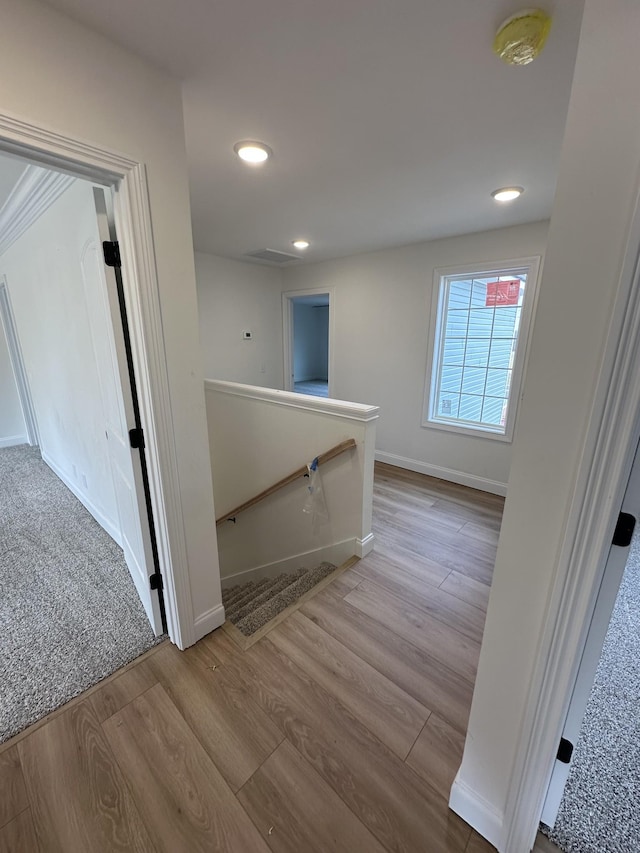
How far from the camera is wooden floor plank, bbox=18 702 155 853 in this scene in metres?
1.04

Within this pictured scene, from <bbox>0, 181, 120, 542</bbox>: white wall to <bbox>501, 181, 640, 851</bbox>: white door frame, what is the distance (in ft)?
5.68

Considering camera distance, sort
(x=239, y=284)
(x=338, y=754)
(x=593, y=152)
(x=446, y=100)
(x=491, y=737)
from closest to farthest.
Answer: (x=593, y=152), (x=491, y=737), (x=338, y=754), (x=446, y=100), (x=239, y=284)

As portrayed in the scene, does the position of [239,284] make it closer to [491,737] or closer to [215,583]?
[215,583]

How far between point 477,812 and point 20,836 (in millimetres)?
1406

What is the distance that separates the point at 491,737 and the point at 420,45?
2159 mm

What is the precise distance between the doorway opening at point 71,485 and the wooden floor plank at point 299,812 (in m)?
0.86

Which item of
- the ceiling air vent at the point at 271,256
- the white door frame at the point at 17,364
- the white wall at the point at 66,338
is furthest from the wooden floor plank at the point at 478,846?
the white door frame at the point at 17,364

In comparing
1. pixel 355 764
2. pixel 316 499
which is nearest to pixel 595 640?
pixel 355 764

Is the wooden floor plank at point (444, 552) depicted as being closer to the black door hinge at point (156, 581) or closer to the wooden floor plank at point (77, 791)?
the black door hinge at point (156, 581)

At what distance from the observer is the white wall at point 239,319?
4035mm

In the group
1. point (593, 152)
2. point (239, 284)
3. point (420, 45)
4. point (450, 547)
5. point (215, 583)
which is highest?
point (420, 45)

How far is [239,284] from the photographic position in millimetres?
4305

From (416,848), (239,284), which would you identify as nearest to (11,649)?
(416,848)

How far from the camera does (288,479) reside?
8.68 feet
